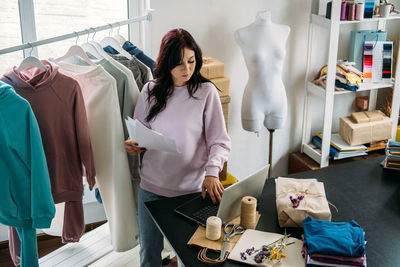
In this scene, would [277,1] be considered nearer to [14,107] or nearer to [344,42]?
[344,42]

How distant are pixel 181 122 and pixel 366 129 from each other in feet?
6.28

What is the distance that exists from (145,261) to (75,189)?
1.63 ft

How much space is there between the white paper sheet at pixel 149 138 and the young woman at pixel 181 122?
0.11 meters

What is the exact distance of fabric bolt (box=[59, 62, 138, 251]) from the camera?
2.20 meters

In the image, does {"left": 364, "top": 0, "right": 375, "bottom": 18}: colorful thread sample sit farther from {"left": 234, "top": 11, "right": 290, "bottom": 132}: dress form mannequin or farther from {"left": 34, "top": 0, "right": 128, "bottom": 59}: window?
{"left": 34, "top": 0, "right": 128, "bottom": 59}: window

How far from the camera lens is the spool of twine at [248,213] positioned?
1.85 m

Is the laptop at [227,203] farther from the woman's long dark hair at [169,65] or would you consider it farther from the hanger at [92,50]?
the hanger at [92,50]

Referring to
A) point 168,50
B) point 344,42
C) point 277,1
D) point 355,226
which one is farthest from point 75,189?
point 344,42

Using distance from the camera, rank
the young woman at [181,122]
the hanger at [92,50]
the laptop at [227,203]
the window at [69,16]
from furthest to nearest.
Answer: the window at [69,16] < the hanger at [92,50] < the young woman at [181,122] < the laptop at [227,203]

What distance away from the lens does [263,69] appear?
9.92 ft

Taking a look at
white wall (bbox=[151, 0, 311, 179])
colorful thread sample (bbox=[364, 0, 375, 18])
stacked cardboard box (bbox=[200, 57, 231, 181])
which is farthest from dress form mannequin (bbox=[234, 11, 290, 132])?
colorful thread sample (bbox=[364, 0, 375, 18])

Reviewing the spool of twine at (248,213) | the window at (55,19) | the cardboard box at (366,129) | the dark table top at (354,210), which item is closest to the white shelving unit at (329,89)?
the cardboard box at (366,129)

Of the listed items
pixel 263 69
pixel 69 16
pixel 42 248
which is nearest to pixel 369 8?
pixel 263 69

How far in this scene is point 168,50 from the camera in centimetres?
211
